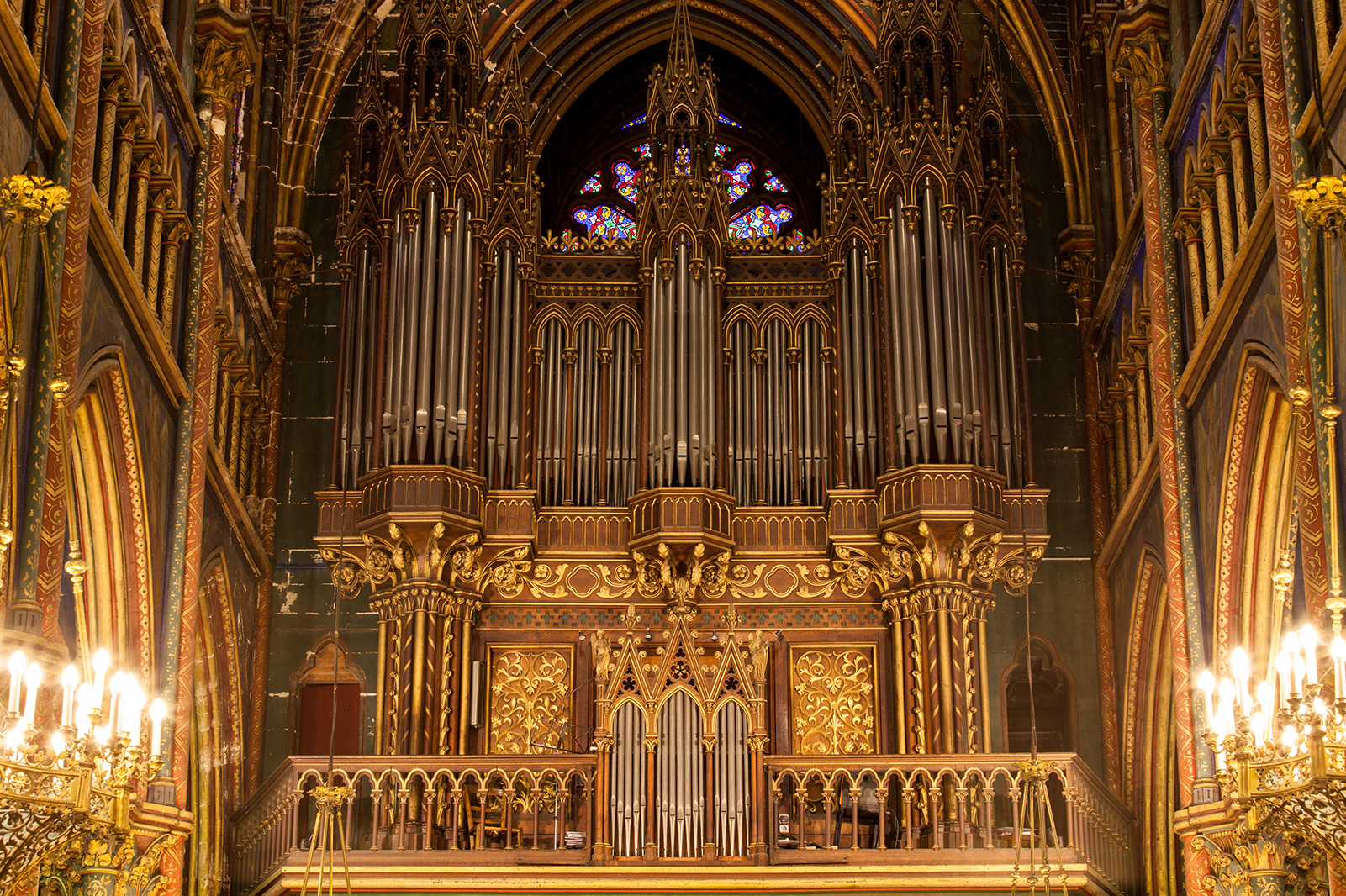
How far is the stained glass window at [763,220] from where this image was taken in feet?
77.9

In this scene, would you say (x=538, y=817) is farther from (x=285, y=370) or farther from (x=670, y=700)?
(x=285, y=370)

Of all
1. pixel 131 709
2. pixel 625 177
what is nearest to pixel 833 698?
pixel 625 177

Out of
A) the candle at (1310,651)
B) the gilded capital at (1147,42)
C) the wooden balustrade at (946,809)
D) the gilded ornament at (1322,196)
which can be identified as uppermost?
the gilded capital at (1147,42)

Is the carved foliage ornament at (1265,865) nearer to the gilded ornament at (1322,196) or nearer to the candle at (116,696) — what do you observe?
the gilded ornament at (1322,196)

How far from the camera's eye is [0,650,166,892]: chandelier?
9.05 meters

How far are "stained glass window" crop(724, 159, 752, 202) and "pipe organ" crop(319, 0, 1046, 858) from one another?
156 inches

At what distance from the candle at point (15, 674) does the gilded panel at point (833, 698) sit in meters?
10.2

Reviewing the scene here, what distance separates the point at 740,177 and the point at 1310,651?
16.4 metres

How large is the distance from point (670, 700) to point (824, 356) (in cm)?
485

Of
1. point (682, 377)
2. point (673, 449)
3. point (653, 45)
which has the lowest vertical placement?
point (673, 449)

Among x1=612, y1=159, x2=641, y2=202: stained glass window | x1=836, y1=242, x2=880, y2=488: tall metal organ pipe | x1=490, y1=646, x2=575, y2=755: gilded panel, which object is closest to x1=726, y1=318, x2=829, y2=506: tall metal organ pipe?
x1=836, y1=242, x2=880, y2=488: tall metal organ pipe

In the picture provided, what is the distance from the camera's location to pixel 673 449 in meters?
18.2

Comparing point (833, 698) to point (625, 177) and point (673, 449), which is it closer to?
point (673, 449)

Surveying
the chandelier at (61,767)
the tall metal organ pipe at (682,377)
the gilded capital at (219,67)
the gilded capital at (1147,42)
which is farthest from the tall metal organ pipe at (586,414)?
the chandelier at (61,767)
